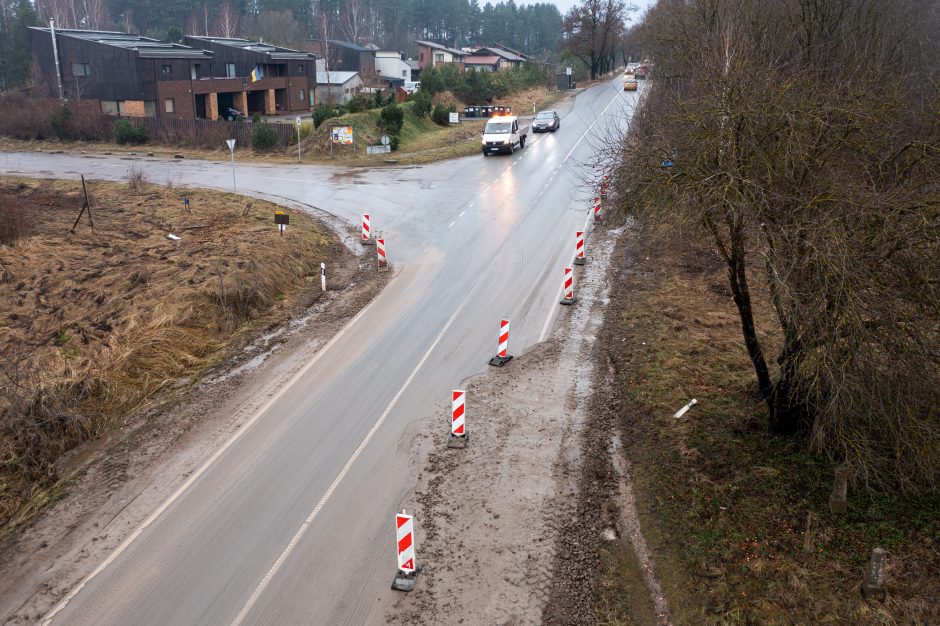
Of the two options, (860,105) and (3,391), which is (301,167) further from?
(860,105)

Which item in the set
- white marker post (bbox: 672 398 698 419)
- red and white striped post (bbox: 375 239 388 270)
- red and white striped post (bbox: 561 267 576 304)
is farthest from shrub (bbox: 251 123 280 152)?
white marker post (bbox: 672 398 698 419)

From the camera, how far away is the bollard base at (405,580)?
8.84 metres

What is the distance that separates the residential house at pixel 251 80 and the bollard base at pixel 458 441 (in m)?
51.4

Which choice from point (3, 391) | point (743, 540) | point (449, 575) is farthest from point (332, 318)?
point (743, 540)

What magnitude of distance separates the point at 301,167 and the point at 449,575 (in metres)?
32.9

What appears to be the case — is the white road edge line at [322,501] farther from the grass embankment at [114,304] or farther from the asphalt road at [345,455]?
the grass embankment at [114,304]

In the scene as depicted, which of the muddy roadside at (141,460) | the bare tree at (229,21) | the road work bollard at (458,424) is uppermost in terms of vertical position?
the bare tree at (229,21)

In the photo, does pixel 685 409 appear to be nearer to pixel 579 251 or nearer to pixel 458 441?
pixel 458 441

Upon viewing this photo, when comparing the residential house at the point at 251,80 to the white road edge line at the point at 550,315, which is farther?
the residential house at the point at 251,80

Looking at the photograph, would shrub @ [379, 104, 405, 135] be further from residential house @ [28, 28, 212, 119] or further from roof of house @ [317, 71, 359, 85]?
roof of house @ [317, 71, 359, 85]

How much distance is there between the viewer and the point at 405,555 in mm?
8984

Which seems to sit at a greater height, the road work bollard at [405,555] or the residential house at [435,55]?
the residential house at [435,55]

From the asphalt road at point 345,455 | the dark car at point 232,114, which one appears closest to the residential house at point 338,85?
the dark car at point 232,114

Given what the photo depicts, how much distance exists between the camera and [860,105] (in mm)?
9781
